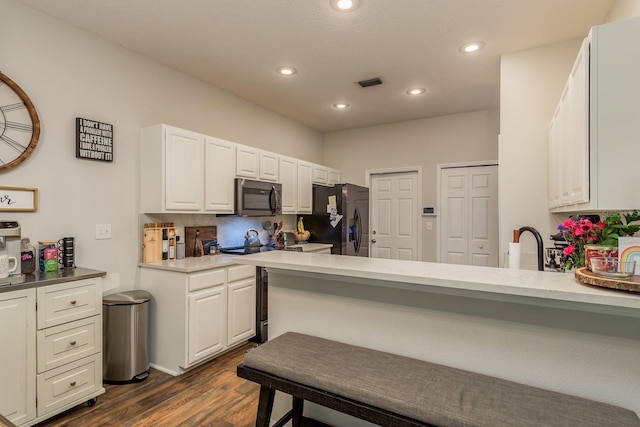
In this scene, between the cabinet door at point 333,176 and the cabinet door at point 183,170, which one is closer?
the cabinet door at point 183,170

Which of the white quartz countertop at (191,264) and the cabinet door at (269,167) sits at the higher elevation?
the cabinet door at (269,167)

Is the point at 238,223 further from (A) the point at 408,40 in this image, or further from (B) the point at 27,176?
(A) the point at 408,40

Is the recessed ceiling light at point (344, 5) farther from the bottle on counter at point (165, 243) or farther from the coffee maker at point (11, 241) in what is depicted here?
the coffee maker at point (11, 241)

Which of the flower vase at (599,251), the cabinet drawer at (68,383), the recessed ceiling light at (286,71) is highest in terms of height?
the recessed ceiling light at (286,71)

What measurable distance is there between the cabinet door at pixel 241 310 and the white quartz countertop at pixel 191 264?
254 mm

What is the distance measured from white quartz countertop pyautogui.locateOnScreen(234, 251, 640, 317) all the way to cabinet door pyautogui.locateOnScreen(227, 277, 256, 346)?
153 centimetres

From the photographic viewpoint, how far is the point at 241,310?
128 inches

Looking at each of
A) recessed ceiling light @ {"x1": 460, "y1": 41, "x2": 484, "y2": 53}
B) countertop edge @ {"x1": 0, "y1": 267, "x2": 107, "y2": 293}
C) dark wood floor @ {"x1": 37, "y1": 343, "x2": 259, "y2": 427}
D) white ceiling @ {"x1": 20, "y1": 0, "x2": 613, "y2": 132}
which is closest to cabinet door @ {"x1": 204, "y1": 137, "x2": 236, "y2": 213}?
white ceiling @ {"x1": 20, "y1": 0, "x2": 613, "y2": 132}

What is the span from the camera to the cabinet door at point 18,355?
1886 millimetres

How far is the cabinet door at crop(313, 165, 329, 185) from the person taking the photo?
499 cm

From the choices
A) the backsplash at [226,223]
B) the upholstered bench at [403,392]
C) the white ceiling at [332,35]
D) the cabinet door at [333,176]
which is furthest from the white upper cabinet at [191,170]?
the upholstered bench at [403,392]

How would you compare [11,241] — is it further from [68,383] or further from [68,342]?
[68,383]

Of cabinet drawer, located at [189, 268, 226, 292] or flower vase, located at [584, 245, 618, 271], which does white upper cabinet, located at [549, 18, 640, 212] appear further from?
cabinet drawer, located at [189, 268, 226, 292]

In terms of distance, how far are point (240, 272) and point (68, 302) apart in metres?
1.37
